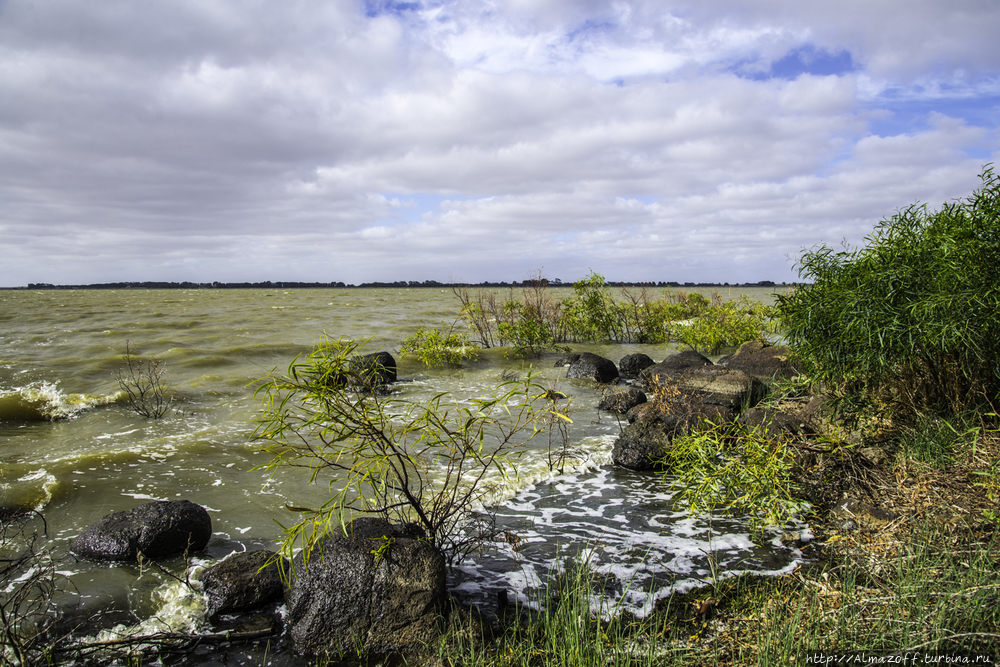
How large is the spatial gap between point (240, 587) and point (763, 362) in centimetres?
1061

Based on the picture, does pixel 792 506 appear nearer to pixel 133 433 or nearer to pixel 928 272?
pixel 928 272

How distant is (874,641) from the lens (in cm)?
305

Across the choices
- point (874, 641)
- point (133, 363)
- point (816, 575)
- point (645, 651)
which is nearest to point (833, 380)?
point (816, 575)

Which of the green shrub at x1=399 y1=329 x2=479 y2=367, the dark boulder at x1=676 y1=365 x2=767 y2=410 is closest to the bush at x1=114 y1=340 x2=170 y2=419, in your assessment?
the green shrub at x1=399 y1=329 x2=479 y2=367

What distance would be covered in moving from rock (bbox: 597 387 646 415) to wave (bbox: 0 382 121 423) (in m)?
10.8

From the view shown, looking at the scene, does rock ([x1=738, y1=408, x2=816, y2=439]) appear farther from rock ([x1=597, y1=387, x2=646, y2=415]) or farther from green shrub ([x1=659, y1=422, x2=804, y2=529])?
rock ([x1=597, y1=387, x2=646, y2=415])

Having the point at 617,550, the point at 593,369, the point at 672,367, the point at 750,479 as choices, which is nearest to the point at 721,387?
the point at 672,367

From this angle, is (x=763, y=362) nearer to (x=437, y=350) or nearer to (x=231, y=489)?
(x=437, y=350)

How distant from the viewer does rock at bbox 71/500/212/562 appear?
545cm

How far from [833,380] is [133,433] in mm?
11343

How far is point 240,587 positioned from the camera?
→ 460 centimetres

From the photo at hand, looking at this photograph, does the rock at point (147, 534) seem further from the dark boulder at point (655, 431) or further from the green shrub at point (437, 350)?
the green shrub at point (437, 350)

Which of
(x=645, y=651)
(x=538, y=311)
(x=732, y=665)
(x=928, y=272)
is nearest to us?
(x=732, y=665)

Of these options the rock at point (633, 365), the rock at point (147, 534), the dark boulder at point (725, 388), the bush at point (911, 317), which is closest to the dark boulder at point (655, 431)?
the dark boulder at point (725, 388)
